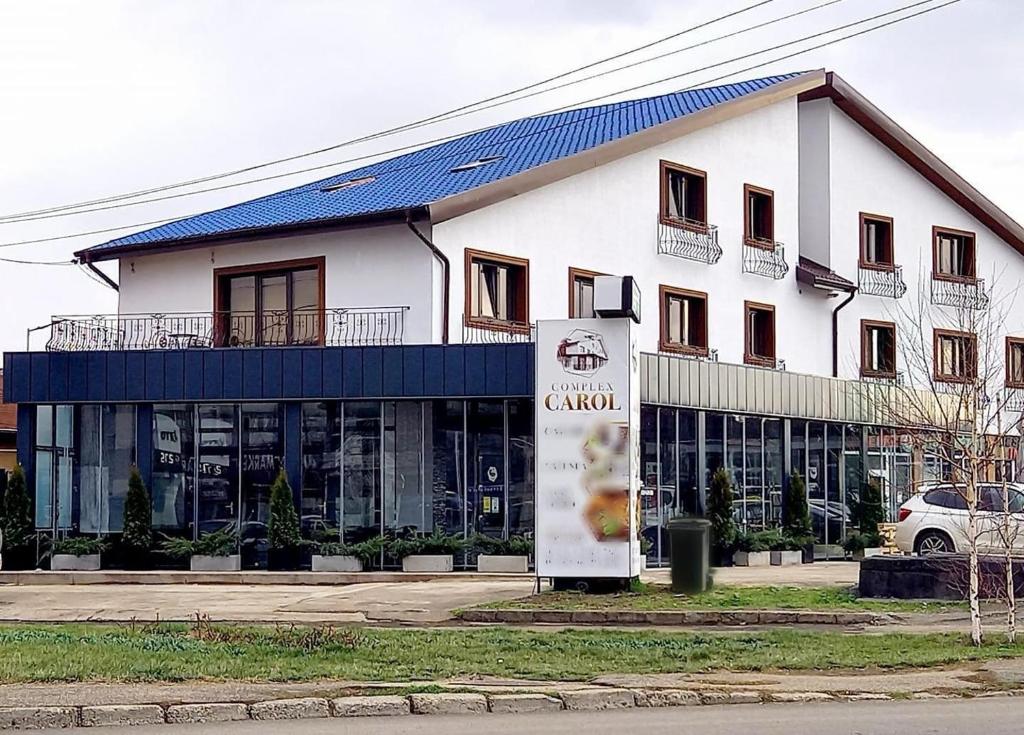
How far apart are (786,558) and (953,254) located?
45.8 ft

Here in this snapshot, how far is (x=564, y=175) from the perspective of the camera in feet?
101

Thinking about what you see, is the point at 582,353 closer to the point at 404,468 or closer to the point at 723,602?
the point at 723,602

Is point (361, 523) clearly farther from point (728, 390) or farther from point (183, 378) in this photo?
point (728, 390)

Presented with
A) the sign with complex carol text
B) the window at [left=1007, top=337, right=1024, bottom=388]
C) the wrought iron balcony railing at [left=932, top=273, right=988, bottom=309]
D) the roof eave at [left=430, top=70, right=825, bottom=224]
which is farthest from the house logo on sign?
the window at [left=1007, top=337, right=1024, bottom=388]

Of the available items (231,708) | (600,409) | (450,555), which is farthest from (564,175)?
(231,708)

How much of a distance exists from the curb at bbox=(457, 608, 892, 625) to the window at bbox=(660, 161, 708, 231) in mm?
15516

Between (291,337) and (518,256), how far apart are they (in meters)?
4.98

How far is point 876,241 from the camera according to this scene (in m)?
40.0

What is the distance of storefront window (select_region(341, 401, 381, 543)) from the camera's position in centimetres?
2930

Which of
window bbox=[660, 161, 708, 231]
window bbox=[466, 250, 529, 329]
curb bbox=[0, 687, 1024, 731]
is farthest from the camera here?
window bbox=[660, 161, 708, 231]

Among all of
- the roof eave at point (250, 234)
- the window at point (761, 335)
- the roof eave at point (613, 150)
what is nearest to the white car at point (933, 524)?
the window at point (761, 335)

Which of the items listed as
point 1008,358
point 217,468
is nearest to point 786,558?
point 217,468

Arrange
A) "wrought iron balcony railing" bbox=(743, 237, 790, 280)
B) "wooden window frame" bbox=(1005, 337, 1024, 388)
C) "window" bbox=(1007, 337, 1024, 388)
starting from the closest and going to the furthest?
"wrought iron balcony railing" bbox=(743, 237, 790, 280) → "wooden window frame" bbox=(1005, 337, 1024, 388) → "window" bbox=(1007, 337, 1024, 388)

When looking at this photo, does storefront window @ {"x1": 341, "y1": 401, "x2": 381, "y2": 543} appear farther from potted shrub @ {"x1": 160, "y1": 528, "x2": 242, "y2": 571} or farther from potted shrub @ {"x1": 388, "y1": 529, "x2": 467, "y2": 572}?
potted shrub @ {"x1": 160, "y1": 528, "x2": 242, "y2": 571}
